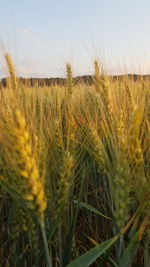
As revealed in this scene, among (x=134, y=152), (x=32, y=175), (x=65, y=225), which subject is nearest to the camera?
(x=32, y=175)

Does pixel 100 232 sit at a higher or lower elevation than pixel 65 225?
lower

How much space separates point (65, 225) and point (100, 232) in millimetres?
359

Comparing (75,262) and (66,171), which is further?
(66,171)

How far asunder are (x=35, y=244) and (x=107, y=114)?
23.8 inches

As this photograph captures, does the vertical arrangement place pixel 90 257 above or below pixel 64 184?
below

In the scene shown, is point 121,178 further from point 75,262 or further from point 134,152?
point 75,262

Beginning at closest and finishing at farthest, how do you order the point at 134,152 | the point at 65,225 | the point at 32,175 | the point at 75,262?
1. the point at 32,175
2. the point at 75,262
3. the point at 134,152
4. the point at 65,225

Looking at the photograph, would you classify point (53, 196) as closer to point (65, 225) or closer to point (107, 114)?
point (65, 225)

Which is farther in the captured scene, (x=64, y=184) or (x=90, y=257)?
(x=64, y=184)

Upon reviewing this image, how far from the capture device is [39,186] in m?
0.73

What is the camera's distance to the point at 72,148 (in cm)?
120

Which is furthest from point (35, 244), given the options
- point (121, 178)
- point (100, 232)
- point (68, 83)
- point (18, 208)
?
point (68, 83)

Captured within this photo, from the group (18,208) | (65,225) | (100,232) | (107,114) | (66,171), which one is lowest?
(100,232)

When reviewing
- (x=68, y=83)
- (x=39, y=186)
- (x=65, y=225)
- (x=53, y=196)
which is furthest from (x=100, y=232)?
(x=68, y=83)
